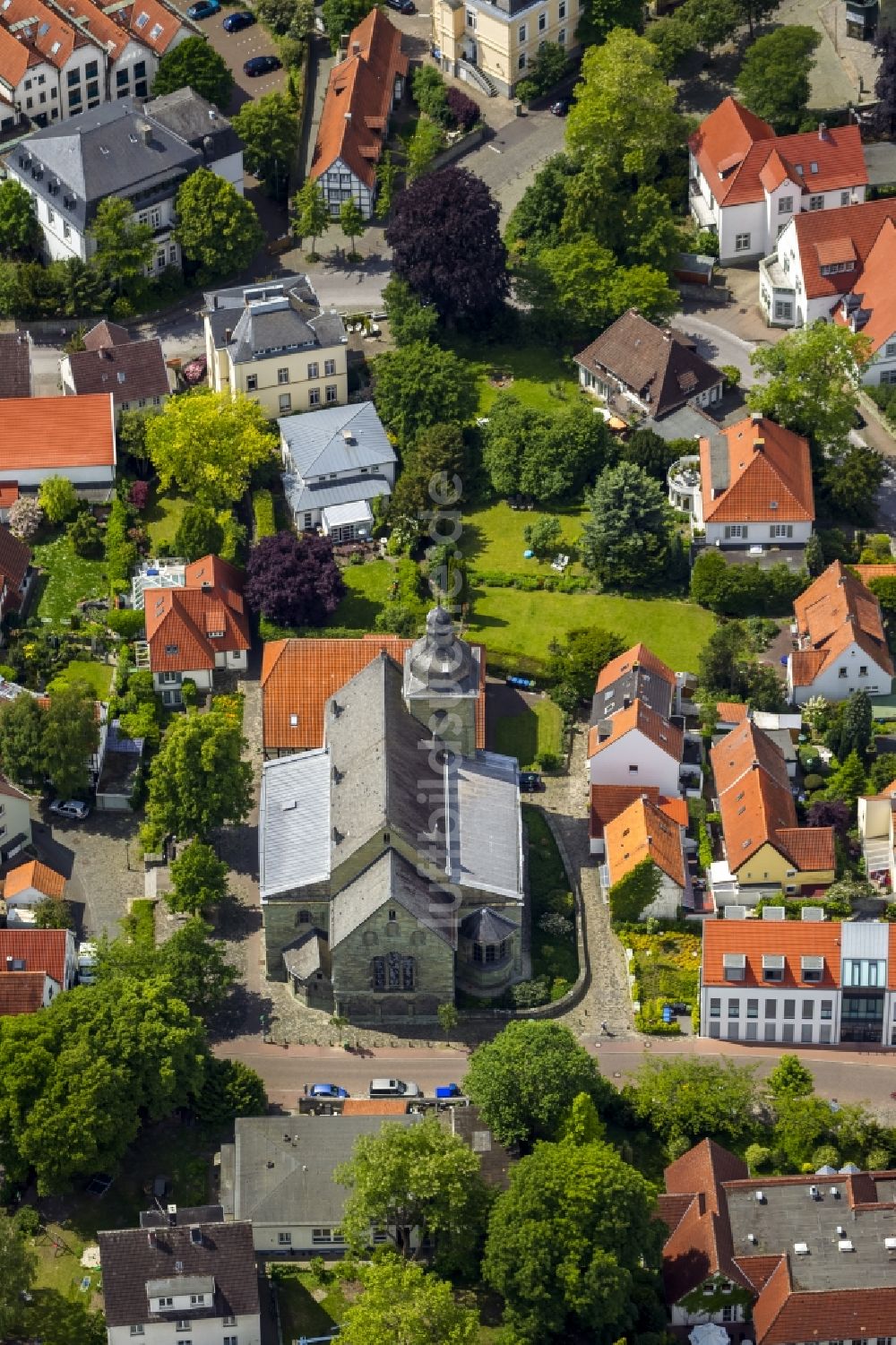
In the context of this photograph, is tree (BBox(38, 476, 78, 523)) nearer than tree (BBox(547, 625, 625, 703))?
No

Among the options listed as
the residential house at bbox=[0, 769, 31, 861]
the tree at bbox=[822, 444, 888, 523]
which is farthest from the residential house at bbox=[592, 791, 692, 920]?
the residential house at bbox=[0, 769, 31, 861]

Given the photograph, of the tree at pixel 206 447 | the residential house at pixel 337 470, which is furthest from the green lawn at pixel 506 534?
the tree at pixel 206 447

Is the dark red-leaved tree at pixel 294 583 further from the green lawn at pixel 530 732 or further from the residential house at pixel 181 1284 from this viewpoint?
the residential house at pixel 181 1284

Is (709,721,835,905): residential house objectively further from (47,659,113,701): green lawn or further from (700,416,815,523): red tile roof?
(47,659,113,701): green lawn

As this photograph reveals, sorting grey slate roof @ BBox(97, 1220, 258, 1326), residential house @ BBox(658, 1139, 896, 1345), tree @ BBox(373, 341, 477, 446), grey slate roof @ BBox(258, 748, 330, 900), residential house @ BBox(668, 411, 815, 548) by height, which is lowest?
residential house @ BBox(658, 1139, 896, 1345)

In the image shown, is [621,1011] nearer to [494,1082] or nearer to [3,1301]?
[494,1082]

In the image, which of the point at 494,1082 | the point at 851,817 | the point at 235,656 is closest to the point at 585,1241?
the point at 494,1082

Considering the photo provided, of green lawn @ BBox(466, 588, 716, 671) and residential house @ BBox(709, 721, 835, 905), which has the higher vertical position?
green lawn @ BBox(466, 588, 716, 671)
